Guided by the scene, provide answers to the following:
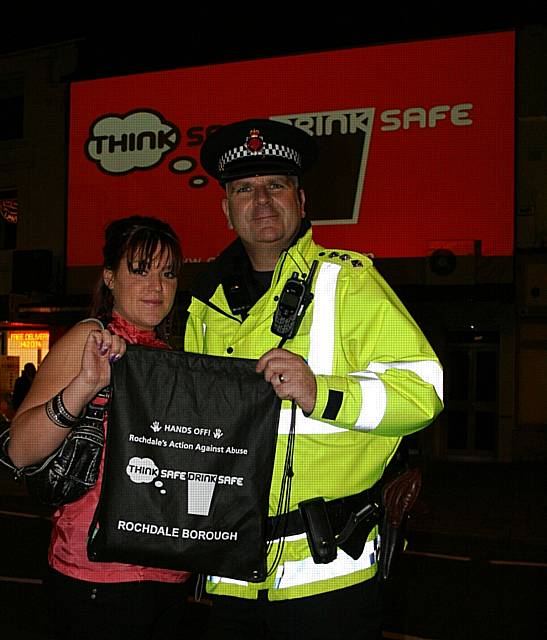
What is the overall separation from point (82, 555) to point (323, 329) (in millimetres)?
1037

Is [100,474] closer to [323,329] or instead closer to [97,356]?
[97,356]

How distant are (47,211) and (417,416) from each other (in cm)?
1632

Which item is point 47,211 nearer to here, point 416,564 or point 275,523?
point 416,564

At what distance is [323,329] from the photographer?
2273mm

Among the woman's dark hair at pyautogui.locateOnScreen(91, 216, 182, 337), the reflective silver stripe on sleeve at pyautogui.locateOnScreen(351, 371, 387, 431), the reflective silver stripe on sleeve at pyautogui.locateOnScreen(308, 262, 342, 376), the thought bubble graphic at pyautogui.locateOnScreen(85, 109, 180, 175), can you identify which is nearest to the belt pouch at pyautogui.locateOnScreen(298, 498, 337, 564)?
the reflective silver stripe on sleeve at pyautogui.locateOnScreen(351, 371, 387, 431)

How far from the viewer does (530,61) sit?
13.5 metres

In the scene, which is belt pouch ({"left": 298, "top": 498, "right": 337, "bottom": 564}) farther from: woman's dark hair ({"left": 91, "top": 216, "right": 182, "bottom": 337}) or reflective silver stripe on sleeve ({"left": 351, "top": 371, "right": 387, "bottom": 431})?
woman's dark hair ({"left": 91, "top": 216, "right": 182, "bottom": 337})

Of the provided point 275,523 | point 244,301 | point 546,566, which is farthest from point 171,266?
point 546,566

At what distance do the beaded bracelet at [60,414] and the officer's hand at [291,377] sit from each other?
597 mm

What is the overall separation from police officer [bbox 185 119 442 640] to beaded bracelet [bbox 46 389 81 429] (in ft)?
1.96

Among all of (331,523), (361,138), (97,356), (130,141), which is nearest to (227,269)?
(97,356)

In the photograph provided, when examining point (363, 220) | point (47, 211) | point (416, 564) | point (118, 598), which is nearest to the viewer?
point (118, 598)

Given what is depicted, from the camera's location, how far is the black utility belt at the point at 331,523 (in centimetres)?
215

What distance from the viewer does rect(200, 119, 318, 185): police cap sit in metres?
2.60
